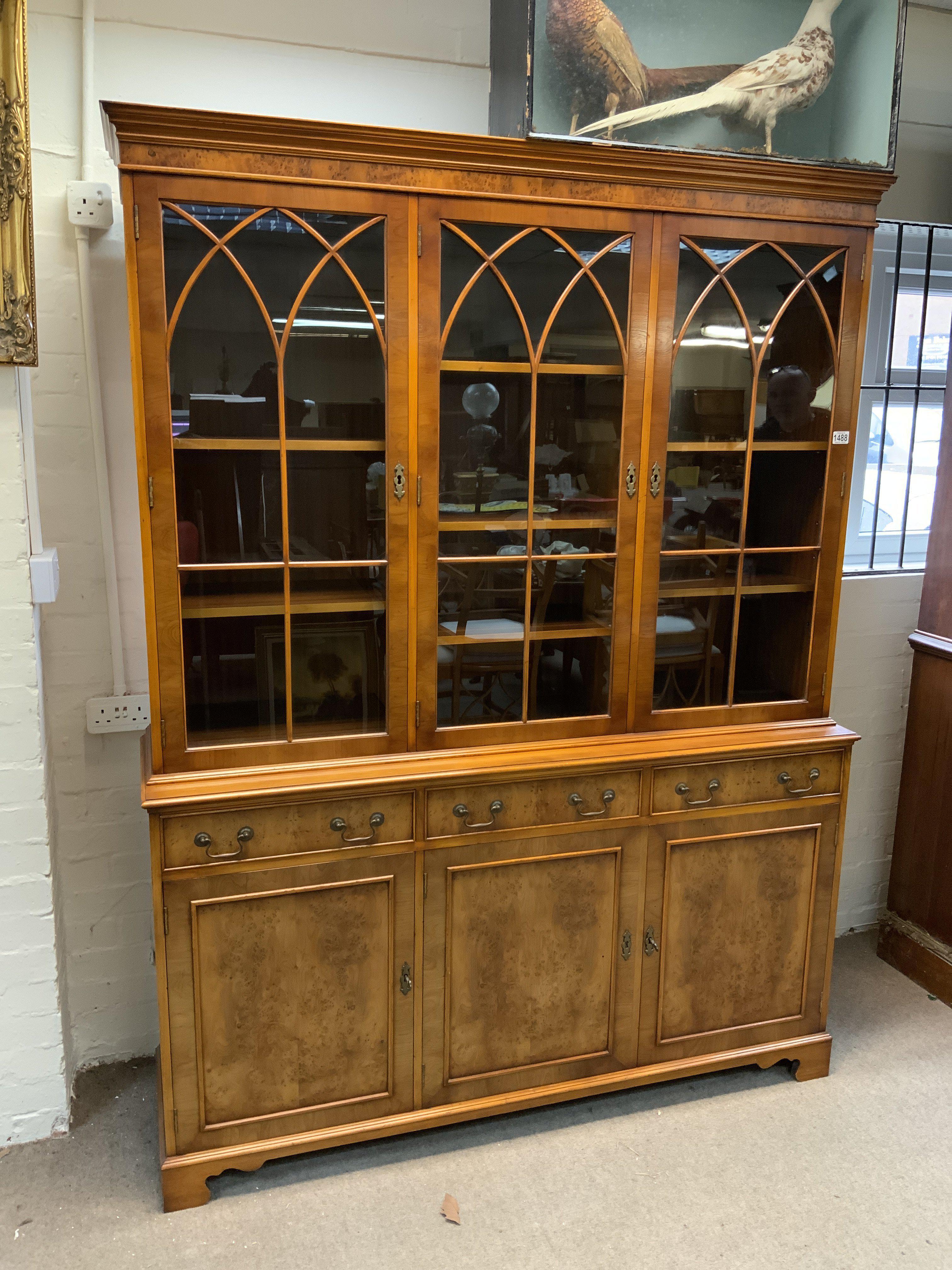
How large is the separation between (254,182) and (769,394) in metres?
1.23

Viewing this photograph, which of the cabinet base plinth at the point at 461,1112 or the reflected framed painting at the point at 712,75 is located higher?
the reflected framed painting at the point at 712,75

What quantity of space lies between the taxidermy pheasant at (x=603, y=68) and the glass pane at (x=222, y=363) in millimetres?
765

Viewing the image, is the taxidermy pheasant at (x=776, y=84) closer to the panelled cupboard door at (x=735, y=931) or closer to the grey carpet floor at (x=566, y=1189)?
the panelled cupboard door at (x=735, y=931)

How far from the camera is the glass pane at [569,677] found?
7.06 ft

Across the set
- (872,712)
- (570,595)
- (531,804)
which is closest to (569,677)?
(570,595)

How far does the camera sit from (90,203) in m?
2.04

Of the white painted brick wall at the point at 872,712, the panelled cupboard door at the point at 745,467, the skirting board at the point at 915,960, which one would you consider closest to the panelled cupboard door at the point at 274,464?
the panelled cupboard door at the point at 745,467

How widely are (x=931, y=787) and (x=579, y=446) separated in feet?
5.31

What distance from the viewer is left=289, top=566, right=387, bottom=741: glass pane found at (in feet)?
6.49

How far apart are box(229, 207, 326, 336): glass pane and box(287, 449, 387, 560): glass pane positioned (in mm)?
276

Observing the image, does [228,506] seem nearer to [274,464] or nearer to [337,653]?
[274,464]

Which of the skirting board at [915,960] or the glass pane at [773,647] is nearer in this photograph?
the glass pane at [773,647]

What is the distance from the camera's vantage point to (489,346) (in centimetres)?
198

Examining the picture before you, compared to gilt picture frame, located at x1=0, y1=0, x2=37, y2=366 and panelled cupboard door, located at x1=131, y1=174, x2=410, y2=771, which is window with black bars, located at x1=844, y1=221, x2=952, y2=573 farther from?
gilt picture frame, located at x1=0, y1=0, x2=37, y2=366
